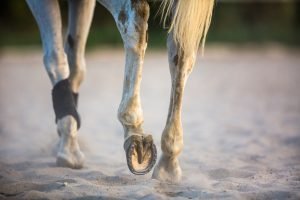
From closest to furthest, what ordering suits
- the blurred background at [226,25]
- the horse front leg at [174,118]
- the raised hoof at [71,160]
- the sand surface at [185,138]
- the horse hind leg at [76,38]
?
the sand surface at [185,138]
the horse front leg at [174,118]
the raised hoof at [71,160]
the horse hind leg at [76,38]
the blurred background at [226,25]

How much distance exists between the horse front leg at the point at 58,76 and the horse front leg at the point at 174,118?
2.26 ft

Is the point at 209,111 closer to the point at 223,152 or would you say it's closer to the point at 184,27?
the point at 223,152

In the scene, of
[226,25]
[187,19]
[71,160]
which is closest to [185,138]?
[71,160]

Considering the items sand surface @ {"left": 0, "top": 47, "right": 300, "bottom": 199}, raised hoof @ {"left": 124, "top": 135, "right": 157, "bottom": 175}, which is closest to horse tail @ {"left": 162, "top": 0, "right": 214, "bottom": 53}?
raised hoof @ {"left": 124, "top": 135, "right": 157, "bottom": 175}

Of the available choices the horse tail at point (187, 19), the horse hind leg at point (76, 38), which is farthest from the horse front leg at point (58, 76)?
the horse tail at point (187, 19)

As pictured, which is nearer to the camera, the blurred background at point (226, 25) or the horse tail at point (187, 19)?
the horse tail at point (187, 19)

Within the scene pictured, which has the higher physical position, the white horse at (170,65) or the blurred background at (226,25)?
the white horse at (170,65)

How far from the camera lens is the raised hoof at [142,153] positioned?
3.51 m

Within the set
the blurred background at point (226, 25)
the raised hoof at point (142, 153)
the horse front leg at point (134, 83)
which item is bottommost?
the blurred background at point (226, 25)

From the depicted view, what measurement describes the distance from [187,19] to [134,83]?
0.50 metres

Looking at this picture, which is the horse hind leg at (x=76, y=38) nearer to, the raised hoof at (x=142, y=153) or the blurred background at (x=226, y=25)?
the raised hoof at (x=142, y=153)

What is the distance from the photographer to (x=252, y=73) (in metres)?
12.6

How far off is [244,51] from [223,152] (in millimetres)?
14787

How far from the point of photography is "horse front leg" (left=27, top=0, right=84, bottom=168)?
412cm
